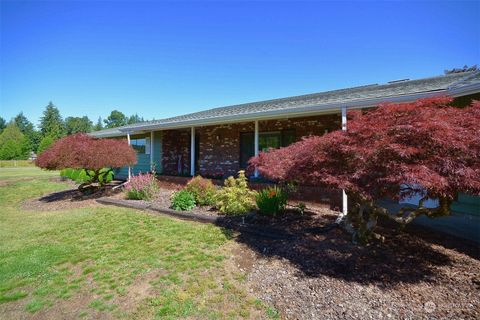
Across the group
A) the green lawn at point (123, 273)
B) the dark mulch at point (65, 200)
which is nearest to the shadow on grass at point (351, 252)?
the green lawn at point (123, 273)

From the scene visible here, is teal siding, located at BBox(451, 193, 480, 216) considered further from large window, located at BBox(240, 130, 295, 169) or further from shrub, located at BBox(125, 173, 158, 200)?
shrub, located at BBox(125, 173, 158, 200)

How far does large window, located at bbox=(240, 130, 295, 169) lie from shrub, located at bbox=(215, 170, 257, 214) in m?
3.41

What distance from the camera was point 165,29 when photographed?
11.6 m

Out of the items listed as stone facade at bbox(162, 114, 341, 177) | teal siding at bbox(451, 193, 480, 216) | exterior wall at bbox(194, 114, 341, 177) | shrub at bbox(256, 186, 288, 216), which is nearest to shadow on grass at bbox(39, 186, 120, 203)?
stone facade at bbox(162, 114, 341, 177)

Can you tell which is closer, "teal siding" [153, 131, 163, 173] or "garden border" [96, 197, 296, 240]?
"garden border" [96, 197, 296, 240]

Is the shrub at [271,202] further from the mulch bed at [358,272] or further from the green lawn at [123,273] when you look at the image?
the green lawn at [123,273]

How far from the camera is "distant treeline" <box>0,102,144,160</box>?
52.4m

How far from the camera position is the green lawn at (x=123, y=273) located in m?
3.24

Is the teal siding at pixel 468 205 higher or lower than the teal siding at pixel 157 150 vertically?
lower

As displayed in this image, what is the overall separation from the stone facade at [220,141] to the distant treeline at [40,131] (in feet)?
53.7

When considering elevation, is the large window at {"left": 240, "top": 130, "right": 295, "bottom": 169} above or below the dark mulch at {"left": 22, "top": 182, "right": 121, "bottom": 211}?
above

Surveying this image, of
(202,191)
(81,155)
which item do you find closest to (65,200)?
(81,155)

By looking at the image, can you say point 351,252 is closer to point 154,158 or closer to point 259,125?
point 259,125

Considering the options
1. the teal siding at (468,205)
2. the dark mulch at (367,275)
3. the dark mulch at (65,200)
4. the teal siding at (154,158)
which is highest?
the teal siding at (154,158)
